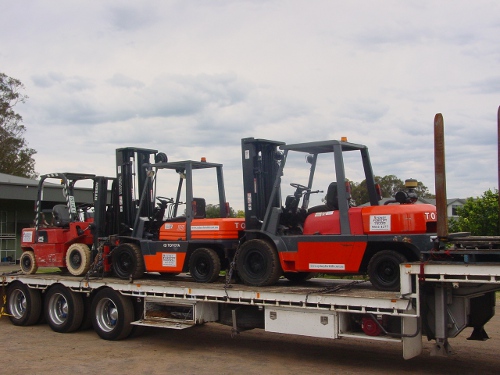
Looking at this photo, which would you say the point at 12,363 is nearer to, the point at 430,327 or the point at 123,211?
the point at 123,211

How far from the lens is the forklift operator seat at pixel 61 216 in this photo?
14.1 meters

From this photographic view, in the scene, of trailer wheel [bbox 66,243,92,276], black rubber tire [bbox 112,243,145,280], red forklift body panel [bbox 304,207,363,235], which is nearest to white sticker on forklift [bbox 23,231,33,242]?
trailer wheel [bbox 66,243,92,276]

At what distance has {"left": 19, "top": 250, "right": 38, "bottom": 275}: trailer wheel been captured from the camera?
46.1 ft

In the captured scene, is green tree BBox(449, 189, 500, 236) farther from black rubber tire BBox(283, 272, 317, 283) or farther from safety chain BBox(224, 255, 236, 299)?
safety chain BBox(224, 255, 236, 299)

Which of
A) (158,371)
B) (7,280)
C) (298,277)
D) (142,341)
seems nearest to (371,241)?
(298,277)

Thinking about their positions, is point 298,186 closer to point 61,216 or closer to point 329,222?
point 329,222

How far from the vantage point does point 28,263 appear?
14141 mm

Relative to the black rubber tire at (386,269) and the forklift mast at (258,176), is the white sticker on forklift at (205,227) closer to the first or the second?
the forklift mast at (258,176)

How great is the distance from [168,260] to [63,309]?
8.78 feet

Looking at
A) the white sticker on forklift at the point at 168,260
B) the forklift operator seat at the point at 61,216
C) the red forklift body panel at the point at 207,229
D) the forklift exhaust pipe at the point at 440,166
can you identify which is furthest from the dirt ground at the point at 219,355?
the forklift exhaust pipe at the point at 440,166

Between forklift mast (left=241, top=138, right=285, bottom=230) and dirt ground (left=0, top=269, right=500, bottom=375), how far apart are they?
7.41 feet

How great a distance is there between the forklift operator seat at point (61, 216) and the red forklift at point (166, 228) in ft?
5.03

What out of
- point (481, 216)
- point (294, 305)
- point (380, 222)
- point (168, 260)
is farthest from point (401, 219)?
point (481, 216)

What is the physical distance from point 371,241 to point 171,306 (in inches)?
156
